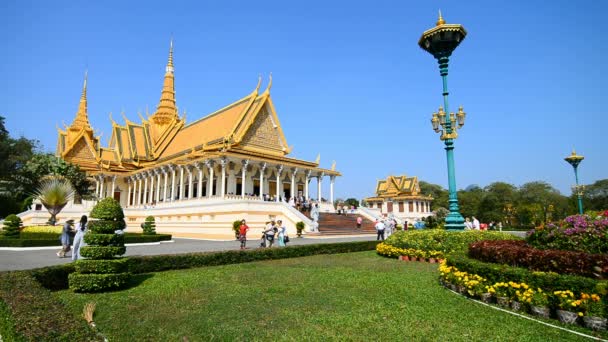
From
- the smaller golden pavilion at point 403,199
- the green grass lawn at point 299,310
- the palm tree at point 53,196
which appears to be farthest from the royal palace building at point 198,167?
the smaller golden pavilion at point 403,199

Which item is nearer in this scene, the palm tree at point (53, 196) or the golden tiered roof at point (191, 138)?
A: the palm tree at point (53, 196)

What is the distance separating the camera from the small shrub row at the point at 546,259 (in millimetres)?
5602

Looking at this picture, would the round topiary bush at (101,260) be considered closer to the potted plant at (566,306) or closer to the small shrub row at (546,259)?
the small shrub row at (546,259)

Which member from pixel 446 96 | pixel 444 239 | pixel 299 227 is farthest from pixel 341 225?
pixel 444 239

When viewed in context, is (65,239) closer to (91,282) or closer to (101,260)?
(101,260)

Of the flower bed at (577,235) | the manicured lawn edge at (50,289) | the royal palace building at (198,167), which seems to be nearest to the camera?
the manicured lawn edge at (50,289)

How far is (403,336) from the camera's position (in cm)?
475

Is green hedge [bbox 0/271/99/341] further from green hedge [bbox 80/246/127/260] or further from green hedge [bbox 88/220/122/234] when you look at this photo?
green hedge [bbox 88/220/122/234]

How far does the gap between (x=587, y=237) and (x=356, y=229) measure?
2100 cm

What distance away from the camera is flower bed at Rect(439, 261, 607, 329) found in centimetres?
509

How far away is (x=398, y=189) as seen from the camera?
2232 inches

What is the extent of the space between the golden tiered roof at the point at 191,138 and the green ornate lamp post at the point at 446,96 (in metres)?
17.3

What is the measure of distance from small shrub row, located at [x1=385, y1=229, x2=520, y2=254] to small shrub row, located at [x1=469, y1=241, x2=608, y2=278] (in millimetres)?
3953

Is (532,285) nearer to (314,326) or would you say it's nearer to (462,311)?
(462,311)
